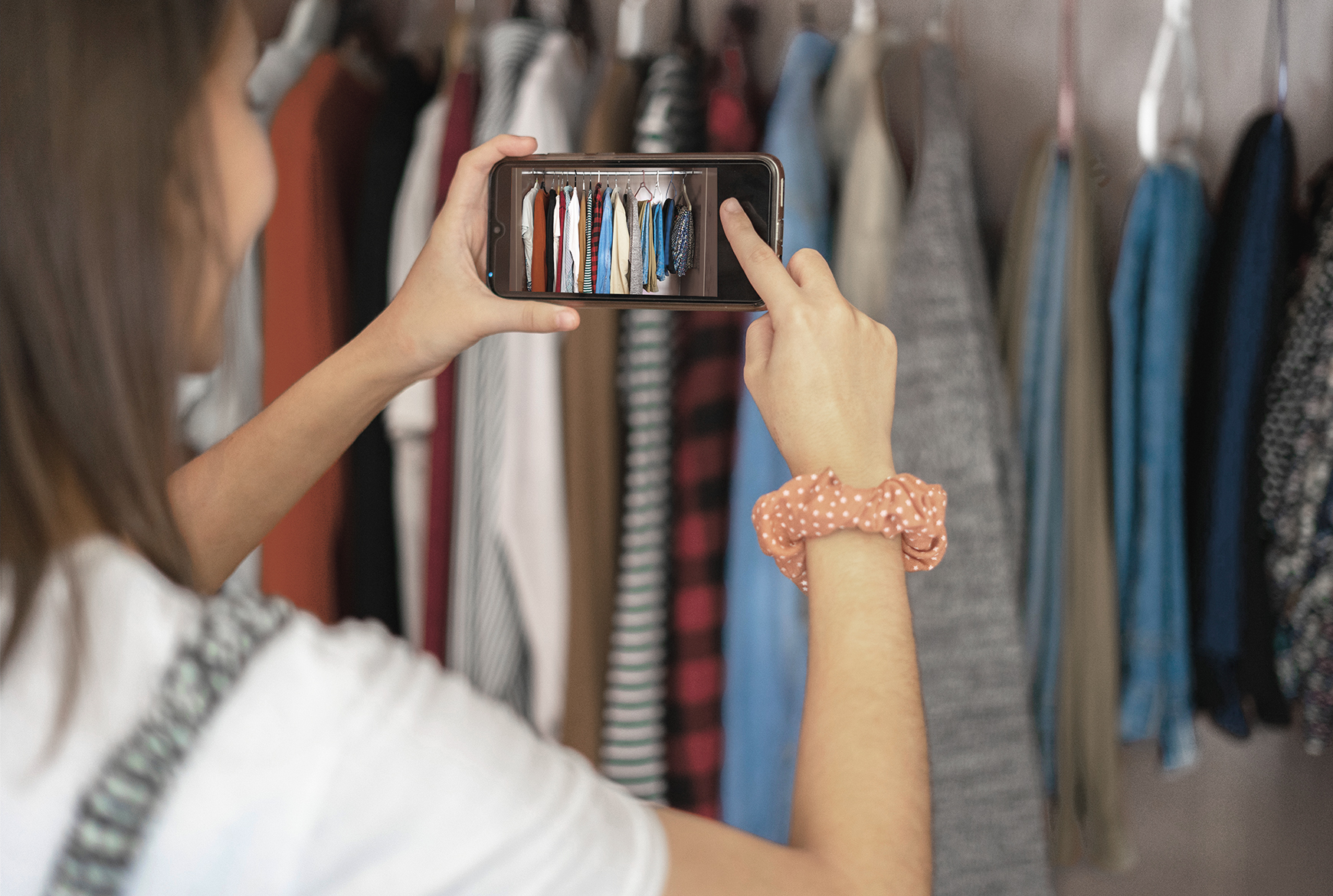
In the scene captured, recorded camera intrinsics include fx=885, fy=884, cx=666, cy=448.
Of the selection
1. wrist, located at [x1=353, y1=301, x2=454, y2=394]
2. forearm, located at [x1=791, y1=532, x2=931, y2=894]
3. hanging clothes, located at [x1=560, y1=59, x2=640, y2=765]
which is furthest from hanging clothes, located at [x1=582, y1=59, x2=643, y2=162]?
forearm, located at [x1=791, y1=532, x2=931, y2=894]

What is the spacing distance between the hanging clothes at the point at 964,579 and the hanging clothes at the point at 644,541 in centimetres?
24

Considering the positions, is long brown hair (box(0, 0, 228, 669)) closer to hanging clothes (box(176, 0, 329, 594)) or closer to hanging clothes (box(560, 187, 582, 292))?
hanging clothes (box(560, 187, 582, 292))

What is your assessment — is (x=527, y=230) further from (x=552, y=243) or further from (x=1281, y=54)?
(x=1281, y=54)

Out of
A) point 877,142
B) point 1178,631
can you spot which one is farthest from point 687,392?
point 1178,631

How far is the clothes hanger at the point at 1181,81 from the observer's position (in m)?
0.96

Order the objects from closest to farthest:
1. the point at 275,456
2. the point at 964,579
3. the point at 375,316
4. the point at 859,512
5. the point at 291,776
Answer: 1. the point at 291,776
2. the point at 859,512
3. the point at 275,456
4. the point at 964,579
5. the point at 375,316

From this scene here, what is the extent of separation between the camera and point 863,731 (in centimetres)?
38

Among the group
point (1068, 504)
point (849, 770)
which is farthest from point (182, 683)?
point (1068, 504)

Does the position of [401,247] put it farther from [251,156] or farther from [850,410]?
[850,410]

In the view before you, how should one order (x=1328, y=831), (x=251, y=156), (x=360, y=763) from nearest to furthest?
1. (x=360, y=763)
2. (x=251, y=156)
3. (x=1328, y=831)

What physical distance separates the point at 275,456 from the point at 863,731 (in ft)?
1.31

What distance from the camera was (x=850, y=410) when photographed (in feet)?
1.45

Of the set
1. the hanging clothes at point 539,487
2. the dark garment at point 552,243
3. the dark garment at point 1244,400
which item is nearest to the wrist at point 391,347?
the dark garment at point 552,243

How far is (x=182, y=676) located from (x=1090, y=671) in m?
0.90
